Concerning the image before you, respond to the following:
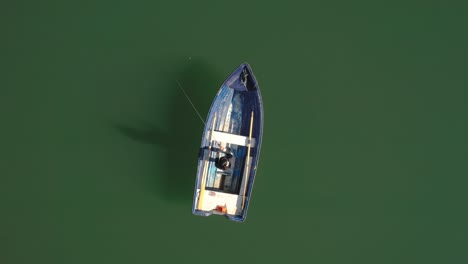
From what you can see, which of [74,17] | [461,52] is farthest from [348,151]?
[74,17]

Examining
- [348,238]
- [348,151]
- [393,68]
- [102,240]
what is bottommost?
[102,240]

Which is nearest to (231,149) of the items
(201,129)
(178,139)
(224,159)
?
(224,159)

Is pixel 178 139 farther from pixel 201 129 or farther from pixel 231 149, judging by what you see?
pixel 231 149

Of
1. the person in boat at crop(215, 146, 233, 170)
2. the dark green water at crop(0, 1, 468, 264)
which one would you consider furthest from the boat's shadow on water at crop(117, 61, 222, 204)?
the person in boat at crop(215, 146, 233, 170)

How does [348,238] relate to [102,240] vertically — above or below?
above

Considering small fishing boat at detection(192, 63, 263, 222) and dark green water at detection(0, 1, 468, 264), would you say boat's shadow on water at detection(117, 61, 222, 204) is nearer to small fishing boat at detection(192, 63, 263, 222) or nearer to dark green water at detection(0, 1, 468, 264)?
dark green water at detection(0, 1, 468, 264)

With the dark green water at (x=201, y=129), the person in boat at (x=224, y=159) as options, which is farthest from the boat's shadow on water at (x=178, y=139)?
the person in boat at (x=224, y=159)

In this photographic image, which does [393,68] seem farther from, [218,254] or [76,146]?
[76,146]
